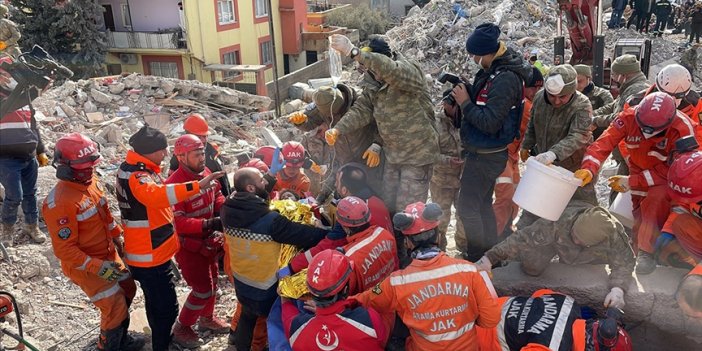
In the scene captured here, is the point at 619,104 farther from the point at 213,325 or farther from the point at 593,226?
the point at 213,325

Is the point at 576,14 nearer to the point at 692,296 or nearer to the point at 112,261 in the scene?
the point at 692,296

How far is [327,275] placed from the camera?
10.8 feet

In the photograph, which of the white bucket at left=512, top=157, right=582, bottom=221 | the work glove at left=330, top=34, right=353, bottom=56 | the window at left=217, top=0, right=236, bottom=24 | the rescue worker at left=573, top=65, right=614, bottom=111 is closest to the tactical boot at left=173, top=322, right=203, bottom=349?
the work glove at left=330, top=34, right=353, bottom=56

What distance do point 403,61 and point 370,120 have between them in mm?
664

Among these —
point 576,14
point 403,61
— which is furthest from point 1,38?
point 576,14

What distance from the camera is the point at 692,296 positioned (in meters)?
3.45

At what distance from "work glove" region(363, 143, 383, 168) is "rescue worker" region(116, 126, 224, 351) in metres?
1.36

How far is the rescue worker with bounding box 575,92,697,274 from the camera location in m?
3.96

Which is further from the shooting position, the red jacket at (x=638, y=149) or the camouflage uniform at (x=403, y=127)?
the camouflage uniform at (x=403, y=127)

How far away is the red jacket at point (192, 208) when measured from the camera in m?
4.79

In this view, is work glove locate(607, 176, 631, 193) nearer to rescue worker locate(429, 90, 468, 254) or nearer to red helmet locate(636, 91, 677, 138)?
red helmet locate(636, 91, 677, 138)

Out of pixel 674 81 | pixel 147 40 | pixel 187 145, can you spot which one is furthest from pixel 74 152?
pixel 147 40

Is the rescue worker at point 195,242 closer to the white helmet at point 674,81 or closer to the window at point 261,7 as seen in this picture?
the white helmet at point 674,81

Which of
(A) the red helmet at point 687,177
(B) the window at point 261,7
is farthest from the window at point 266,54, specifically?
(A) the red helmet at point 687,177
